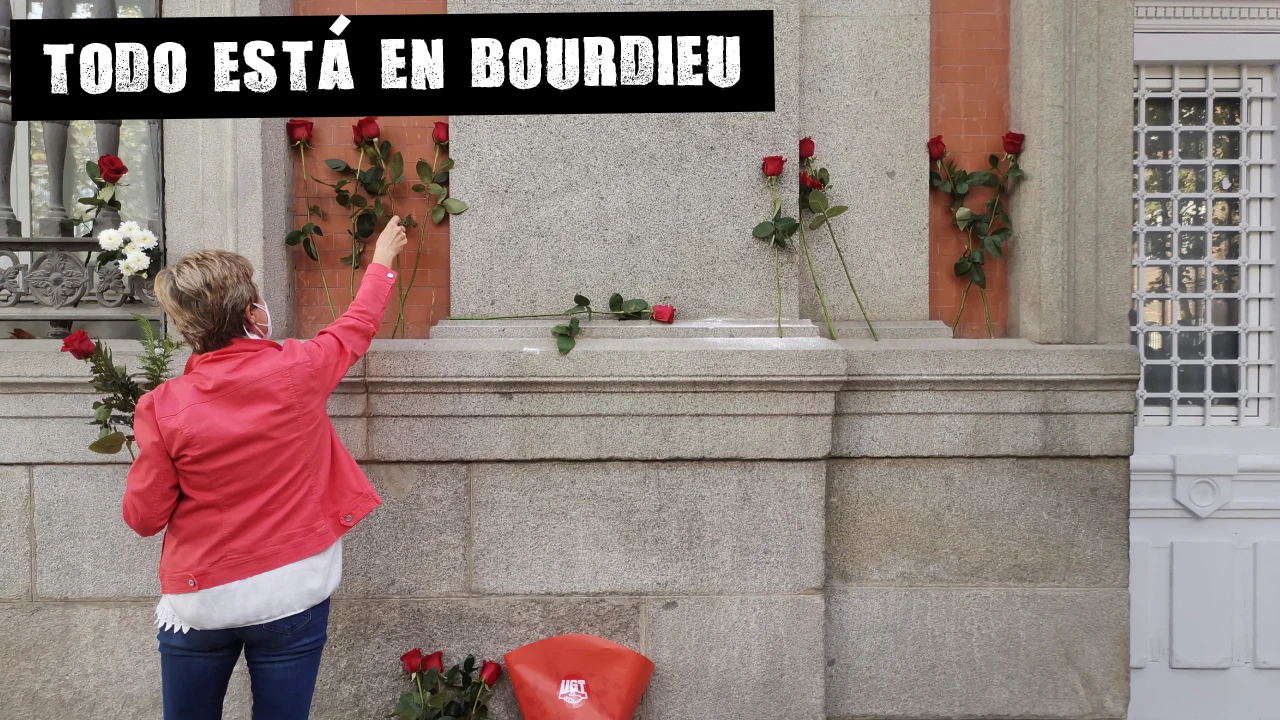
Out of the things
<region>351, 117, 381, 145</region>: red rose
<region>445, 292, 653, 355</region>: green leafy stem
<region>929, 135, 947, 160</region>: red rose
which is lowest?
<region>445, 292, 653, 355</region>: green leafy stem

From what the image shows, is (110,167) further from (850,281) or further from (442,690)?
(850,281)

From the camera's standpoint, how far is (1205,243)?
4605 mm

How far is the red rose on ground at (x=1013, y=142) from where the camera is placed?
411cm

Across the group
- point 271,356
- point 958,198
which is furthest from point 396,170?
point 958,198

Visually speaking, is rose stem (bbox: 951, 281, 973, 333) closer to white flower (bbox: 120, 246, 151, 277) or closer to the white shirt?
the white shirt

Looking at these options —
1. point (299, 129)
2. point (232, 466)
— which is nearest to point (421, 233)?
point (299, 129)

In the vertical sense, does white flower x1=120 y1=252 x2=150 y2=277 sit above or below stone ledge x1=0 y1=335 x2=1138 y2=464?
above

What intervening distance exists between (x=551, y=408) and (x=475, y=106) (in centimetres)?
146

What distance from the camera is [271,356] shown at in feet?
8.70

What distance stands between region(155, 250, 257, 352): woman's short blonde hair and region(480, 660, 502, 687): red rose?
188 centimetres

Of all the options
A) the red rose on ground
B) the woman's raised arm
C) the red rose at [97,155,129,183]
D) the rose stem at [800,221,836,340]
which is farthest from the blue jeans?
the red rose on ground

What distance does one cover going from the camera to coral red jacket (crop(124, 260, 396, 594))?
8.30 ft

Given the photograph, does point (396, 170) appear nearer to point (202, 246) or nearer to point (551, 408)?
point (202, 246)

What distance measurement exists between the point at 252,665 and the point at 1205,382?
15.6ft
